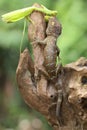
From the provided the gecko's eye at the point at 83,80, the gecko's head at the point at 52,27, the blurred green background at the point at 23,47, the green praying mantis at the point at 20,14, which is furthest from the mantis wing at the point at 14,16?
the blurred green background at the point at 23,47

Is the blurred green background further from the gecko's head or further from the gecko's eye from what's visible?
the gecko's eye

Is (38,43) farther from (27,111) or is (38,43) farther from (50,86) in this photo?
(27,111)

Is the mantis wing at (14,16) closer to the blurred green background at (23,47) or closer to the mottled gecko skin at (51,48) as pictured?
the mottled gecko skin at (51,48)

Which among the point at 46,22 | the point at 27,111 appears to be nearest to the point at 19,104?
the point at 27,111

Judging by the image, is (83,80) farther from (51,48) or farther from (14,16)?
(14,16)

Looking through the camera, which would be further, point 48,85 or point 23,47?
point 23,47

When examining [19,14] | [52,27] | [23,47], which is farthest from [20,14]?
[23,47]
